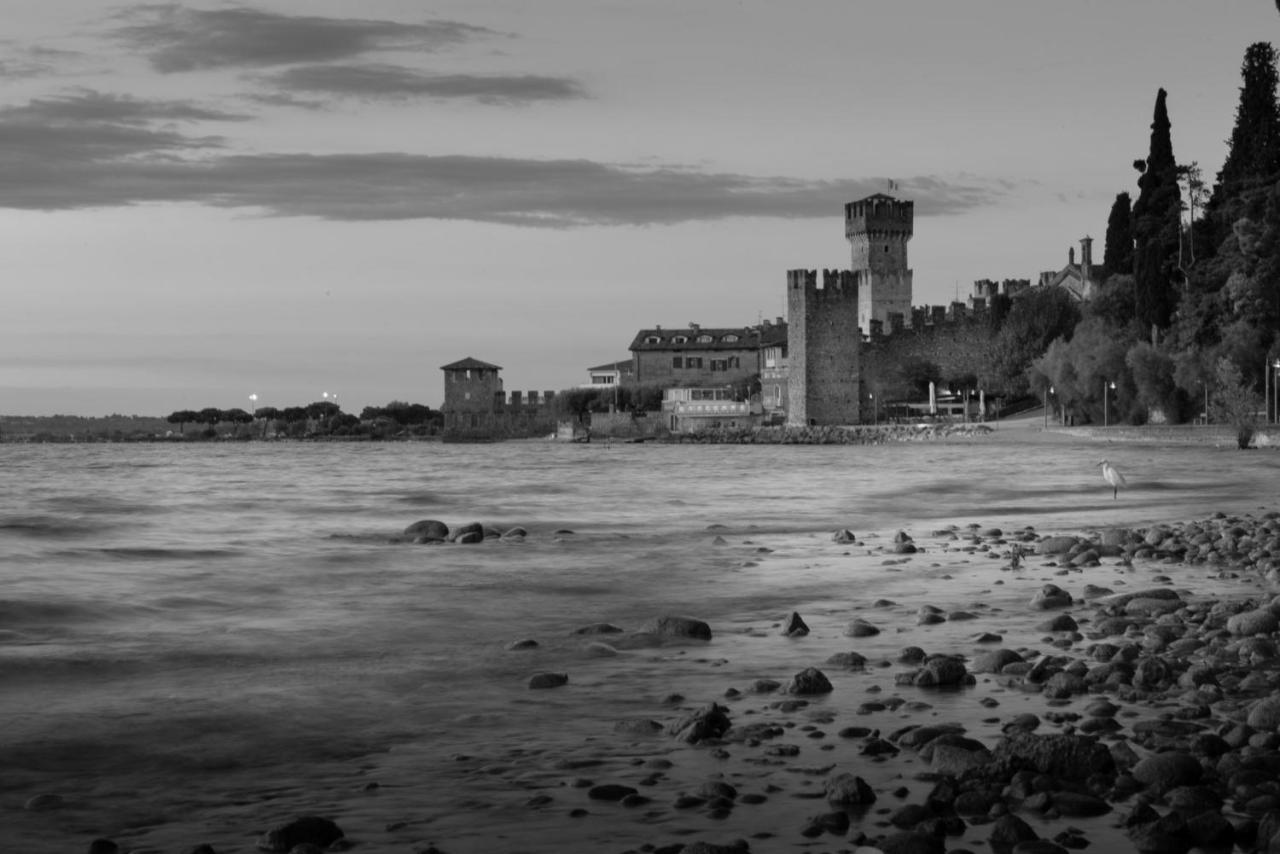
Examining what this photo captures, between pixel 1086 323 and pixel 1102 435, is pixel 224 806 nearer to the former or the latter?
pixel 1102 435

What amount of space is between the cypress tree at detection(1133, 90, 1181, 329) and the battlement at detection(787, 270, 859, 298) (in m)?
23.9

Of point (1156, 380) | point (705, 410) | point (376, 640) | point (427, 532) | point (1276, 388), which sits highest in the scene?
point (1156, 380)

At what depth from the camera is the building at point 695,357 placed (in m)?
90.3

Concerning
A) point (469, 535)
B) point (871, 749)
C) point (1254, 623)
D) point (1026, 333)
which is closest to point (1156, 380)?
point (1026, 333)

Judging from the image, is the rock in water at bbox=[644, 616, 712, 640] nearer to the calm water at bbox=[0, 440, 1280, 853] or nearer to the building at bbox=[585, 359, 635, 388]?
the calm water at bbox=[0, 440, 1280, 853]

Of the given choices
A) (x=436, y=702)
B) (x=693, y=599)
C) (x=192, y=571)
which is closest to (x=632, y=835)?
(x=436, y=702)

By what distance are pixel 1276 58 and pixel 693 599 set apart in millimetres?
36999

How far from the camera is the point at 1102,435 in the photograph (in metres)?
49.8

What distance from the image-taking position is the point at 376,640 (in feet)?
31.4

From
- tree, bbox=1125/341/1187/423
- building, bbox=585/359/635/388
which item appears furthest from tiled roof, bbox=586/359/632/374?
tree, bbox=1125/341/1187/423

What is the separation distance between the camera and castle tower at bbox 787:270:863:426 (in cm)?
7394

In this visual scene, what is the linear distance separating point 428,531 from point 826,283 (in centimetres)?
5798

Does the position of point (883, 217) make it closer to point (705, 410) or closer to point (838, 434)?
point (705, 410)

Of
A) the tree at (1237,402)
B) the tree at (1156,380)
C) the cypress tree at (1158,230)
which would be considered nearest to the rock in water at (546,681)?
the tree at (1237,402)
